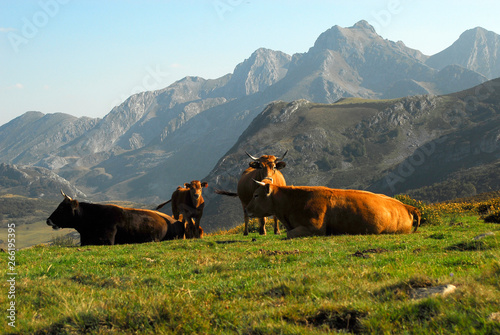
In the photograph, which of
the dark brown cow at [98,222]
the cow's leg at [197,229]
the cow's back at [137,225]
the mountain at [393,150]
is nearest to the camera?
the dark brown cow at [98,222]

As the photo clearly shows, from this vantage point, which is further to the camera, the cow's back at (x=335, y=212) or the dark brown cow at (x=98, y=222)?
the dark brown cow at (x=98, y=222)

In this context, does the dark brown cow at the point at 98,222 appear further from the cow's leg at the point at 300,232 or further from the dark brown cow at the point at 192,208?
the cow's leg at the point at 300,232

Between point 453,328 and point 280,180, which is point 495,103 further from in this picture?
point 453,328

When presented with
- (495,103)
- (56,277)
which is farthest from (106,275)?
(495,103)

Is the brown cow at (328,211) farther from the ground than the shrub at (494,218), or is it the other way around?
the brown cow at (328,211)

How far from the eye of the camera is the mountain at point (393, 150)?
13212 cm

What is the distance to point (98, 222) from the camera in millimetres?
17453

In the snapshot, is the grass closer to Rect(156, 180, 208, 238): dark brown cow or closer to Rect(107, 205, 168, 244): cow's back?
Rect(107, 205, 168, 244): cow's back

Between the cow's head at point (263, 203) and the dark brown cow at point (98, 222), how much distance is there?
17.8 feet

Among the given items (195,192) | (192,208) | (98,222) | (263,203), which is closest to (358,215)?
(263,203)

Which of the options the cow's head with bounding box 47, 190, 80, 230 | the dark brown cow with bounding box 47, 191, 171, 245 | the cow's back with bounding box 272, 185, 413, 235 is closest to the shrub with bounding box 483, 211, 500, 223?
the cow's back with bounding box 272, 185, 413, 235

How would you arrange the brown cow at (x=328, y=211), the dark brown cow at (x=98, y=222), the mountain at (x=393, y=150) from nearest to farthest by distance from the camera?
the brown cow at (x=328, y=211) → the dark brown cow at (x=98, y=222) → the mountain at (x=393, y=150)

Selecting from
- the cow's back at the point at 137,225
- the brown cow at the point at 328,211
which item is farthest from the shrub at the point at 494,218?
the cow's back at the point at 137,225

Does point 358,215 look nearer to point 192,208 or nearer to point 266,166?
point 266,166
